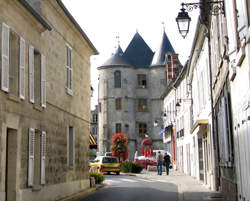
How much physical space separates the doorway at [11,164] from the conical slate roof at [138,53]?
5077 cm

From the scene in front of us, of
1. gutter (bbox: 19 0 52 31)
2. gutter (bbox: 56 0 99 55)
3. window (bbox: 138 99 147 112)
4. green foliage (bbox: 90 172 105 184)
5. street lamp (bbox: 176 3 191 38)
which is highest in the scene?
window (bbox: 138 99 147 112)

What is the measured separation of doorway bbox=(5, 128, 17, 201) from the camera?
1182 cm

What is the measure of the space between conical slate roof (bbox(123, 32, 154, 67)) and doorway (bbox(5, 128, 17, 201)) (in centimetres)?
5077

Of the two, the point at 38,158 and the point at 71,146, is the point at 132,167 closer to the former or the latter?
the point at 71,146

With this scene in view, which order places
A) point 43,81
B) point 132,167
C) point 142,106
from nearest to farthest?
point 43,81, point 132,167, point 142,106

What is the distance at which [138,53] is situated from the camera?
212 ft

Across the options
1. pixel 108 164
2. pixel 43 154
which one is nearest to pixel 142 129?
pixel 108 164

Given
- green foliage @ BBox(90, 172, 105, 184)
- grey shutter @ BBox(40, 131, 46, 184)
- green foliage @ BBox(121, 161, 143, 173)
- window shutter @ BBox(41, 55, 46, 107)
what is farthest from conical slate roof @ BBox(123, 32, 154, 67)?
grey shutter @ BBox(40, 131, 46, 184)

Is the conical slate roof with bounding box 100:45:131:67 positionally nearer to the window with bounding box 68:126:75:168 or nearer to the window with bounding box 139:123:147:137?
the window with bounding box 139:123:147:137

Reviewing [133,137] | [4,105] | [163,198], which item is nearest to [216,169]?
[163,198]

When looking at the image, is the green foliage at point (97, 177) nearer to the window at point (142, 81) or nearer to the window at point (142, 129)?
the window at point (142, 129)

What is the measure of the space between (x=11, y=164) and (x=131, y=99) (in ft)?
159

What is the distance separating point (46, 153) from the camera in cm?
1440

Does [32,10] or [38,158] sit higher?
[32,10]
